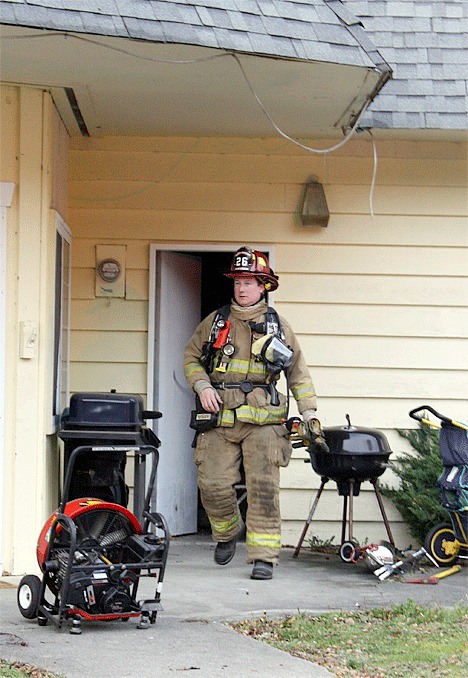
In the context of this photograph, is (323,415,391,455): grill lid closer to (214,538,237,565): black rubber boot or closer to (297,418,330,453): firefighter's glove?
(297,418,330,453): firefighter's glove

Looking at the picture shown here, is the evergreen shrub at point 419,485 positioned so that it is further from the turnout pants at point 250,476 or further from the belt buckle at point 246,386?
the belt buckle at point 246,386

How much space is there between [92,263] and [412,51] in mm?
2881

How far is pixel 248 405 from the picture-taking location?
6727 mm

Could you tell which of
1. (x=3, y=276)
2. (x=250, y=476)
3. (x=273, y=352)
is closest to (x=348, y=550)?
(x=250, y=476)

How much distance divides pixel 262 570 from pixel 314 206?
9.56 ft

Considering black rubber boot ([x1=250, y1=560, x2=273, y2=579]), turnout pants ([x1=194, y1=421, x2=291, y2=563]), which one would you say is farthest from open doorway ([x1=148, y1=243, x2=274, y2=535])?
black rubber boot ([x1=250, y1=560, x2=273, y2=579])

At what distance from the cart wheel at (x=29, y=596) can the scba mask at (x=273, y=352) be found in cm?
217

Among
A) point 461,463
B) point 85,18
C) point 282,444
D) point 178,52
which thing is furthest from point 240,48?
point 461,463

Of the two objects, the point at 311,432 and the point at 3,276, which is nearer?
the point at 3,276

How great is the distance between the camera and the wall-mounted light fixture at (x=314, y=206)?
808 cm

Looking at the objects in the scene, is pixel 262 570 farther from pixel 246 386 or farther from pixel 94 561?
pixel 94 561

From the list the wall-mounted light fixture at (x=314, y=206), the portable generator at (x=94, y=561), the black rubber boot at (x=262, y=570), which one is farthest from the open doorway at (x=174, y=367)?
the portable generator at (x=94, y=561)

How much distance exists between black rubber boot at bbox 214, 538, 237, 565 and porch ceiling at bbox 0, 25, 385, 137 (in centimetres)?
296

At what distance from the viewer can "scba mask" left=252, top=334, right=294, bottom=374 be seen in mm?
6645
